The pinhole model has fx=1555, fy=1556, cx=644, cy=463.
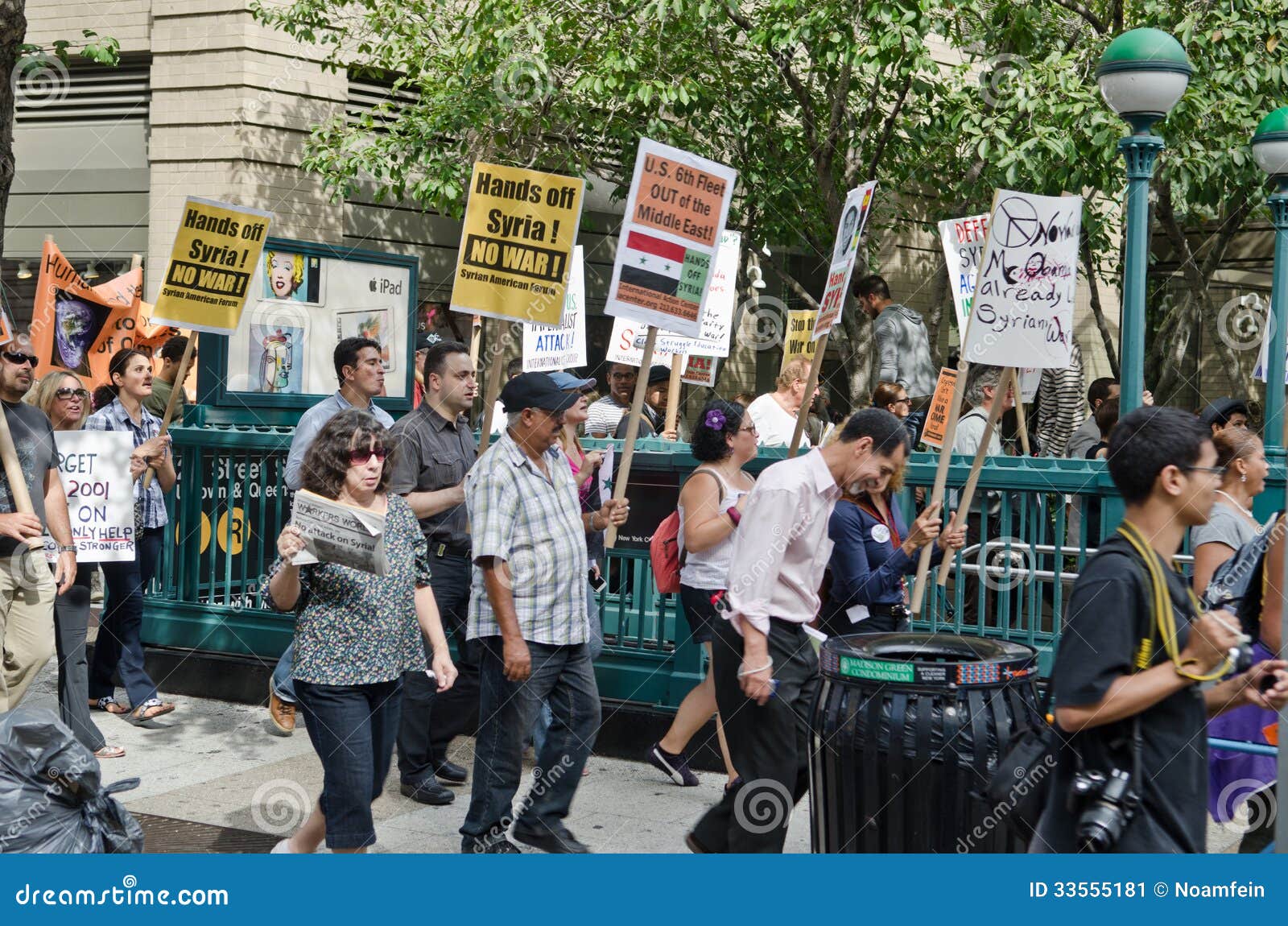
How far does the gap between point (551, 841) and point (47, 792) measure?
6.12ft

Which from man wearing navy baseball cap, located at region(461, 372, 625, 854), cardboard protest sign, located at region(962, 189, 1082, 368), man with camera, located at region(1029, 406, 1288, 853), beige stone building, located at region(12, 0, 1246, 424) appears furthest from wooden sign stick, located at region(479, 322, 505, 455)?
beige stone building, located at region(12, 0, 1246, 424)

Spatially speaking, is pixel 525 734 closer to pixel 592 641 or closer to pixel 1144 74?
pixel 592 641

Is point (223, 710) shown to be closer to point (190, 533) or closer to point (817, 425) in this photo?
point (190, 533)

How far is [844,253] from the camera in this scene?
711 centimetres

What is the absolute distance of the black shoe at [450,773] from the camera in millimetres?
7168

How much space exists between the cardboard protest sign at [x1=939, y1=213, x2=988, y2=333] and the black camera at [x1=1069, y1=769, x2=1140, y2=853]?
22.6 feet

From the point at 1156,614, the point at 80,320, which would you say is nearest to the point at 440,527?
the point at 1156,614

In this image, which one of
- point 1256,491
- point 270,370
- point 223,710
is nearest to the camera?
point 1256,491

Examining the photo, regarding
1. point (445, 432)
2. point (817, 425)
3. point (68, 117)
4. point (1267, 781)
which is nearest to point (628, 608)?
point (445, 432)

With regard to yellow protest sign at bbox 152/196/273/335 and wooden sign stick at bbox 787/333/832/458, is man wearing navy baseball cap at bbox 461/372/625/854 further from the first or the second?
yellow protest sign at bbox 152/196/273/335

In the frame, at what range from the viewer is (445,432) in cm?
707

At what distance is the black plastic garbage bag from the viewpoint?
14.6 ft

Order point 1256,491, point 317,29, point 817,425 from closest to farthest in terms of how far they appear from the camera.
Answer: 1. point 1256,491
2. point 817,425
3. point 317,29

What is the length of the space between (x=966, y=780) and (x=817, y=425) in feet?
28.4
